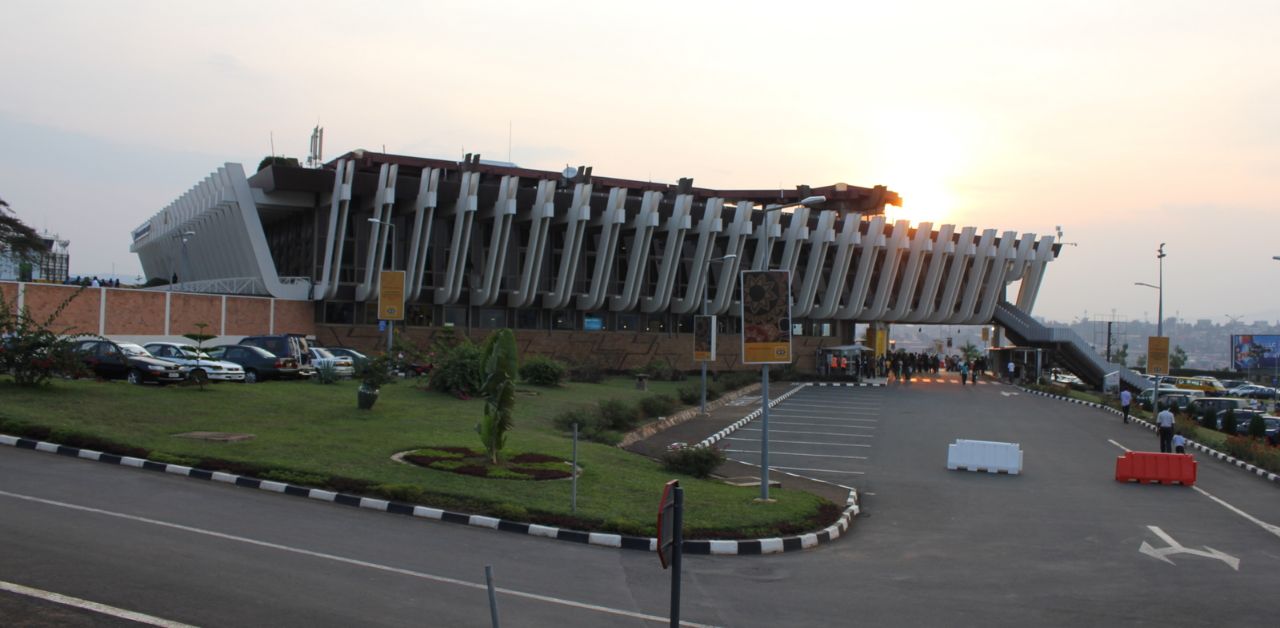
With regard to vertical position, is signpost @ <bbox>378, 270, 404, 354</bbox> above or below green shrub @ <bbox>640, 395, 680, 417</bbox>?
above

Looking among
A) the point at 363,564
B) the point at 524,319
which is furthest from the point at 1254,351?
the point at 363,564

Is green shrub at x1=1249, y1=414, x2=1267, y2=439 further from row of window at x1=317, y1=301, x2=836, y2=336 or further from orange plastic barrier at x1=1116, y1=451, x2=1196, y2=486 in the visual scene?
row of window at x1=317, y1=301, x2=836, y2=336

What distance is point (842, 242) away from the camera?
68.4 meters

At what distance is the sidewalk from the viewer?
790 inches

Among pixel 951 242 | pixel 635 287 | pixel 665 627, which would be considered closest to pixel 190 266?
pixel 635 287

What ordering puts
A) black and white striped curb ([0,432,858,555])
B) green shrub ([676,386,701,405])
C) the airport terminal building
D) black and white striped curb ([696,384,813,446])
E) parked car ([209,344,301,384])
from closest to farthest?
black and white striped curb ([0,432,858,555])
black and white striped curb ([696,384,813,446])
parked car ([209,344,301,384])
green shrub ([676,386,701,405])
the airport terminal building

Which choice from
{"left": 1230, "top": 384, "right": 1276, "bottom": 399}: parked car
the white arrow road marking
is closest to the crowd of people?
{"left": 1230, "top": 384, "right": 1276, "bottom": 399}: parked car

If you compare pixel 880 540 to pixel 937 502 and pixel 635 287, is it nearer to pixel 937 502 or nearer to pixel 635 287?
pixel 937 502

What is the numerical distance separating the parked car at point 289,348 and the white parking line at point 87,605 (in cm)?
2476

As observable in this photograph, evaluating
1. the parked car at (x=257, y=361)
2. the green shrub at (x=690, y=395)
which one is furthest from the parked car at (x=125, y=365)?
the green shrub at (x=690, y=395)

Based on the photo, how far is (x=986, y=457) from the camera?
2358 centimetres

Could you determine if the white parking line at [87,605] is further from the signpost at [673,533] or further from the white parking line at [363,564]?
the signpost at [673,533]

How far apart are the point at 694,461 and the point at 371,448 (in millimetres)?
6445

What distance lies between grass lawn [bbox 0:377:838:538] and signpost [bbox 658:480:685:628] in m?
7.58
